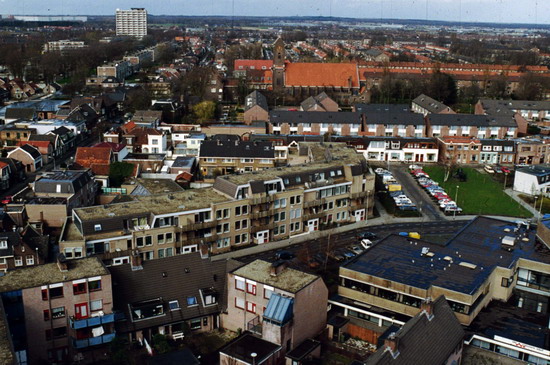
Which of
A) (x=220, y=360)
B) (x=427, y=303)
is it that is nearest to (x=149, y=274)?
(x=220, y=360)

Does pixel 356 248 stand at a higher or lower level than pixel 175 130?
lower

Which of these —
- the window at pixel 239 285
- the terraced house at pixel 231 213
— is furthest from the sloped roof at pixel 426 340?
the terraced house at pixel 231 213

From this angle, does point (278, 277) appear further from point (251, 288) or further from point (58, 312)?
point (58, 312)

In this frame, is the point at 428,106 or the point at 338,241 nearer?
the point at 338,241

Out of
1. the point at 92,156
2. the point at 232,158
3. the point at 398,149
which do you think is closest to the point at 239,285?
the point at 232,158

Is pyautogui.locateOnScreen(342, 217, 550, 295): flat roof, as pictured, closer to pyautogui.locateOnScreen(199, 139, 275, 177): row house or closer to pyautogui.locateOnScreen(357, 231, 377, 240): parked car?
pyautogui.locateOnScreen(357, 231, 377, 240): parked car

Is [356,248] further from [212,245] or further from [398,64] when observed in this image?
[398,64]

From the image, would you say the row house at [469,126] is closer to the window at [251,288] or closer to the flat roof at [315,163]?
the flat roof at [315,163]
